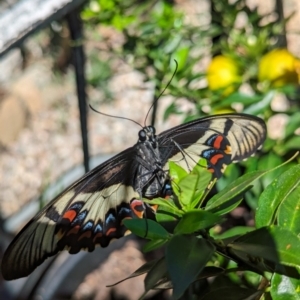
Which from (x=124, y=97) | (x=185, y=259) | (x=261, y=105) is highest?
(x=185, y=259)

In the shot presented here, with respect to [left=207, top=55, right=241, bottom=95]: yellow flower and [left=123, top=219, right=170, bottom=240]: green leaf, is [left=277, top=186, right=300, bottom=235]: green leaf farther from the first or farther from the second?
[left=207, top=55, right=241, bottom=95]: yellow flower

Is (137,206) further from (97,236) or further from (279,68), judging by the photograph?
(279,68)

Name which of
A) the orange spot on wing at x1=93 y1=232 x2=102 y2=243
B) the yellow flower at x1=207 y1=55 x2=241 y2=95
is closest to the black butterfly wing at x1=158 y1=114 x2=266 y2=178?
the orange spot on wing at x1=93 y1=232 x2=102 y2=243

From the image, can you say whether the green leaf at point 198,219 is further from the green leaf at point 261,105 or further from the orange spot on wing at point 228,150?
the green leaf at point 261,105

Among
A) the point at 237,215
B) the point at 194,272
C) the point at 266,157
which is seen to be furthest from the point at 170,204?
the point at 237,215

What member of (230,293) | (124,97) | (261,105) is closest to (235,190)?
(230,293)

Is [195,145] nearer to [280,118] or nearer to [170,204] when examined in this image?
[170,204]
